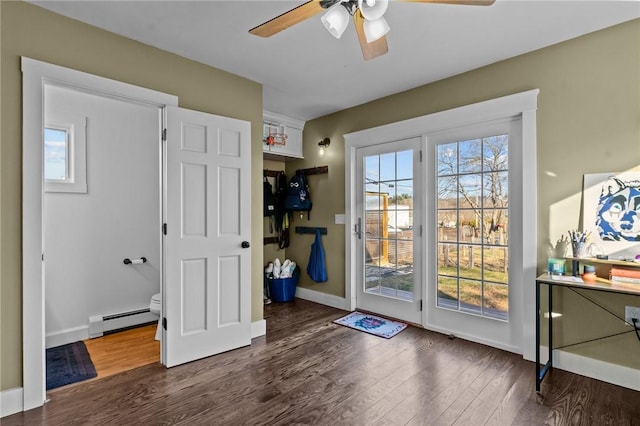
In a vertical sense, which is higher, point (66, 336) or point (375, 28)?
point (375, 28)

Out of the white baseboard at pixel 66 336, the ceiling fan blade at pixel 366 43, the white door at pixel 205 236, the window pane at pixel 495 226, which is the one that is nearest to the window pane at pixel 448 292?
the window pane at pixel 495 226

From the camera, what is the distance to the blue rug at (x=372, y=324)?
10.9ft

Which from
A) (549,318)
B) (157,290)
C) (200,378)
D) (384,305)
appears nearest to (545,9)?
(549,318)

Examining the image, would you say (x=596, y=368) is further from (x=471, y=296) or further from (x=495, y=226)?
(x=495, y=226)

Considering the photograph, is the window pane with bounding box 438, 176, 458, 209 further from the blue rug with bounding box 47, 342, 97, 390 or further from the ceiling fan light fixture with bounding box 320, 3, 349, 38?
the blue rug with bounding box 47, 342, 97, 390

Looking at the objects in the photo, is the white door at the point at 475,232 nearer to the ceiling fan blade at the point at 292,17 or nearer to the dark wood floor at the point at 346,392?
the dark wood floor at the point at 346,392

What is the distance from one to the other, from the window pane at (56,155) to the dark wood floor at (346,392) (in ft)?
6.70

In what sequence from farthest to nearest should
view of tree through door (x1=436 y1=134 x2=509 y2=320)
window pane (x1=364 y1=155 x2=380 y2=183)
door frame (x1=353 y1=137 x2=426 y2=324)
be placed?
window pane (x1=364 y1=155 x2=380 y2=183), door frame (x1=353 y1=137 x2=426 y2=324), view of tree through door (x1=436 y1=134 x2=509 y2=320)

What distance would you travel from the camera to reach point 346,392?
225cm

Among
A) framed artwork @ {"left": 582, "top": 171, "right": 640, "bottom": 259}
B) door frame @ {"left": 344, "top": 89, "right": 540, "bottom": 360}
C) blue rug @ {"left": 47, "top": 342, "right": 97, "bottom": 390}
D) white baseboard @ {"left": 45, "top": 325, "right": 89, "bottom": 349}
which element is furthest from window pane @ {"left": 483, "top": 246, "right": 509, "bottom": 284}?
white baseboard @ {"left": 45, "top": 325, "right": 89, "bottom": 349}

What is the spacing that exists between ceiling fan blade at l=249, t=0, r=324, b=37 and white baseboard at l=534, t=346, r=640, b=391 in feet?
9.75

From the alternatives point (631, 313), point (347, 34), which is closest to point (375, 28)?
point (347, 34)

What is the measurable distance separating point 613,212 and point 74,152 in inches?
Answer: 185

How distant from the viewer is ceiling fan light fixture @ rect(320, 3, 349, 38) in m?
1.70
